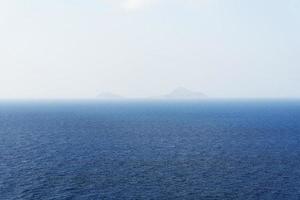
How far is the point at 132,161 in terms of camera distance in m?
93.2

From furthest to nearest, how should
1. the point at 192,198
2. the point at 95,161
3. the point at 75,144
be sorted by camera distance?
the point at 75,144
the point at 95,161
the point at 192,198

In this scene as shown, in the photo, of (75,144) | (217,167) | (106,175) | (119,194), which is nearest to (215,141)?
(217,167)

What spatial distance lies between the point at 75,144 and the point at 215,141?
51.5 meters

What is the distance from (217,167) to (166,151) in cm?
2506

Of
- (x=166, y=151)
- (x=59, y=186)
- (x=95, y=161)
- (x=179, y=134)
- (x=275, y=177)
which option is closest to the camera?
(x=59, y=186)

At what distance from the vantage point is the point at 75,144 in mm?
122625

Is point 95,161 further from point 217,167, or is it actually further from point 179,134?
point 179,134

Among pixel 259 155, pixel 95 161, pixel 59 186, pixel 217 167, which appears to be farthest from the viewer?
pixel 259 155

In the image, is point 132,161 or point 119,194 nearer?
point 119,194

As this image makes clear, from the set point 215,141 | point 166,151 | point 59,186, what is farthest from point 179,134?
point 59,186

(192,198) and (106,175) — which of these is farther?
(106,175)

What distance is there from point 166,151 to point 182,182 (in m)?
35.4

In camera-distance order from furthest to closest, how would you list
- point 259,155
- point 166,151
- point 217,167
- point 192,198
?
point 166,151 → point 259,155 → point 217,167 → point 192,198

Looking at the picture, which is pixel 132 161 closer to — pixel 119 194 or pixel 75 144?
pixel 119 194
